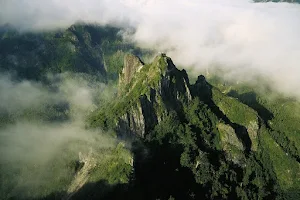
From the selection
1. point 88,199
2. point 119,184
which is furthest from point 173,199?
point 88,199

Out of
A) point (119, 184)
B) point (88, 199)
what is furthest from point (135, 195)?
point (88, 199)

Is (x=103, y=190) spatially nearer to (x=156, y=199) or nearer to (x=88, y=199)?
(x=88, y=199)

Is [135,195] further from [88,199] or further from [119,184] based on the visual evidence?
[88,199]

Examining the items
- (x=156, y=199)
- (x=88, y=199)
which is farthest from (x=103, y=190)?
(x=156, y=199)

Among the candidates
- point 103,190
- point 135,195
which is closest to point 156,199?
point 135,195

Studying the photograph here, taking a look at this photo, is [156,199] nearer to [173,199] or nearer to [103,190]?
[173,199]

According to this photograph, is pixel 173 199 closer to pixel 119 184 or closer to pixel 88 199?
pixel 119 184
